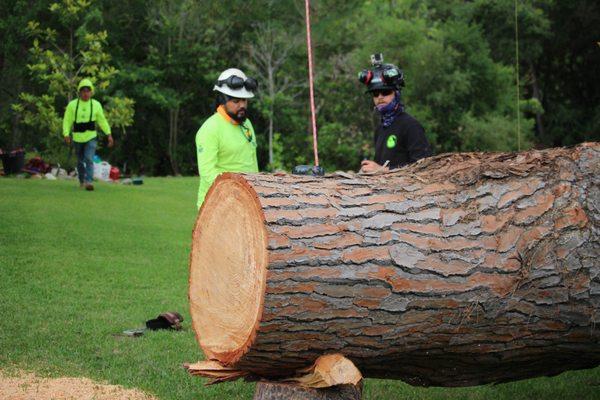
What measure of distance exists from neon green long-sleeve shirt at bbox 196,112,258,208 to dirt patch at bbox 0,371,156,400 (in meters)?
1.73

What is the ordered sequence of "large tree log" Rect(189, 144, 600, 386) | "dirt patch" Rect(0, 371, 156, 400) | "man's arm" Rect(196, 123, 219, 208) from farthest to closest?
"man's arm" Rect(196, 123, 219, 208)
"dirt patch" Rect(0, 371, 156, 400)
"large tree log" Rect(189, 144, 600, 386)

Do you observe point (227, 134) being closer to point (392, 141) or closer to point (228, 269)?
point (392, 141)

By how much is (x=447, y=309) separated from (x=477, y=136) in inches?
975

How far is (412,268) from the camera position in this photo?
444 centimetres

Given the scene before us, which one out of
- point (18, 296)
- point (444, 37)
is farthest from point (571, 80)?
point (18, 296)

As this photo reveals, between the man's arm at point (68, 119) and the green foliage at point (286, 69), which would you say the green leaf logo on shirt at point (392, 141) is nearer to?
the man's arm at point (68, 119)

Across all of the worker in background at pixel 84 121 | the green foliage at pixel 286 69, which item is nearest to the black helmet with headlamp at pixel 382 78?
the worker in background at pixel 84 121

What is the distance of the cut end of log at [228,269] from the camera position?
14.4 feet

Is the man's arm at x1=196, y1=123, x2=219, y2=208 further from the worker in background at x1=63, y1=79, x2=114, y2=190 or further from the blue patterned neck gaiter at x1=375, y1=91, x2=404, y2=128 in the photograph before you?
the worker in background at x1=63, y1=79, x2=114, y2=190

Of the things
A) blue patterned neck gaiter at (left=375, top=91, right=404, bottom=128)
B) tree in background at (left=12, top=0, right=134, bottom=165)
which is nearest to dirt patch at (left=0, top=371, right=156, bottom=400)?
blue patterned neck gaiter at (left=375, top=91, right=404, bottom=128)

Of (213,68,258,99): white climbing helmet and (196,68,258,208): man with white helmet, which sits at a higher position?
(213,68,258,99): white climbing helmet

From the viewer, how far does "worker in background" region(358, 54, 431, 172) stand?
6660 mm

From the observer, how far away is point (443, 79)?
97.0 feet

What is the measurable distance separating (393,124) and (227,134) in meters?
1.38
